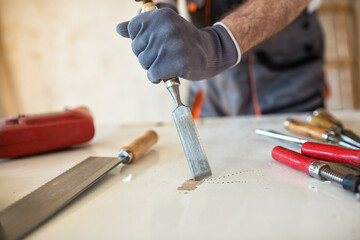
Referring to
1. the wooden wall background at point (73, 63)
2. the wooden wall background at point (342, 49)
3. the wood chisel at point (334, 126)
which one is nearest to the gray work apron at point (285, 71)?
the wood chisel at point (334, 126)

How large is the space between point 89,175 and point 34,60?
8.94 feet

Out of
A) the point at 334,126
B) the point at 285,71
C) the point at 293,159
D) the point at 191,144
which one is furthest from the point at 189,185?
the point at 285,71

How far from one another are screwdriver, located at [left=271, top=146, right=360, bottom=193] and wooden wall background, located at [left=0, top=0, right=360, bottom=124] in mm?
2156

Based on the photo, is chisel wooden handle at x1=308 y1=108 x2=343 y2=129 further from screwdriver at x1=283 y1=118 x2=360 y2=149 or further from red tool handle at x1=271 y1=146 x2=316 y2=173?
red tool handle at x1=271 y1=146 x2=316 y2=173

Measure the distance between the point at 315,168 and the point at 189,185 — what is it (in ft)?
0.78

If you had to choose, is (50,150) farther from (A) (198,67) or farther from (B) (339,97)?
(B) (339,97)

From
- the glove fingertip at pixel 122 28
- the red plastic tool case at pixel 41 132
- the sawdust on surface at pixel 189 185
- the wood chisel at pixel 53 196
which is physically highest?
the glove fingertip at pixel 122 28

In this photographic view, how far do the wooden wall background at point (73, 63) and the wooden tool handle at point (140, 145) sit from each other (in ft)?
6.24

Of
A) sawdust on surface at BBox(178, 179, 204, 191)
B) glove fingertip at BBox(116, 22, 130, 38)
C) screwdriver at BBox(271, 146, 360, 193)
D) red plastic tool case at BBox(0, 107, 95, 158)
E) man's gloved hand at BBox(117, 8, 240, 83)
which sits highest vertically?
glove fingertip at BBox(116, 22, 130, 38)

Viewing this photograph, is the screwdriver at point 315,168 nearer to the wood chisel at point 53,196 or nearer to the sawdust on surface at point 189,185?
the sawdust on surface at point 189,185

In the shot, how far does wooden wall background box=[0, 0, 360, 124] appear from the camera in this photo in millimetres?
2723

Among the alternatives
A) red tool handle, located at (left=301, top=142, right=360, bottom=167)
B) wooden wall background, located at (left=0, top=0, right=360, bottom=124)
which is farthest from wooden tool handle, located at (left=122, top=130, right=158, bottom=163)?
wooden wall background, located at (left=0, top=0, right=360, bottom=124)

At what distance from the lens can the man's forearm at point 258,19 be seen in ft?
2.40

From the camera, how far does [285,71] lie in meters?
1.25
